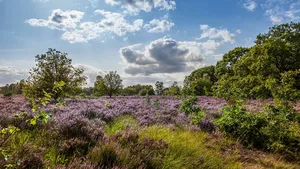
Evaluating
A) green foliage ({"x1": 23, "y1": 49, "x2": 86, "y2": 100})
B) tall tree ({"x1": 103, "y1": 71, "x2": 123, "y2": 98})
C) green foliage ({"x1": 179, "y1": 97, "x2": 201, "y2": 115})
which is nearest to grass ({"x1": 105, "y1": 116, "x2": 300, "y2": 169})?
green foliage ({"x1": 179, "y1": 97, "x2": 201, "y2": 115})

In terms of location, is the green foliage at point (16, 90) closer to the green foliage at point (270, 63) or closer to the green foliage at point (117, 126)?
the green foliage at point (117, 126)

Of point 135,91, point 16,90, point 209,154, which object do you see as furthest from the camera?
point 135,91

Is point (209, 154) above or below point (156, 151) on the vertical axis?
below

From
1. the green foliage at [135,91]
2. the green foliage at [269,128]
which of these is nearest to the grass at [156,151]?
the green foliage at [269,128]

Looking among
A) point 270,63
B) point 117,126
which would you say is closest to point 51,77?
point 117,126

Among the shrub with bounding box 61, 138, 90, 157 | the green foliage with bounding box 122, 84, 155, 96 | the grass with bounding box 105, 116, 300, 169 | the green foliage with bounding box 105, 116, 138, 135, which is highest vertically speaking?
the green foliage with bounding box 122, 84, 155, 96

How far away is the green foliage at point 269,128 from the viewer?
18.8 feet

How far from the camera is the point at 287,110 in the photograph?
6.64 metres

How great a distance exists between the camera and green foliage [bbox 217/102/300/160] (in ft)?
18.8

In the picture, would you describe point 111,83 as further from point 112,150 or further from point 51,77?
point 112,150

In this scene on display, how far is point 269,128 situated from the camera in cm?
602

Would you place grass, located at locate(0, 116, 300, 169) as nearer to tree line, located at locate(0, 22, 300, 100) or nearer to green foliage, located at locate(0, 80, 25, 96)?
tree line, located at locate(0, 22, 300, 100)

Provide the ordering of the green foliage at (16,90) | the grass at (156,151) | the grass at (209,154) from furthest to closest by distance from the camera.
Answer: the green foliage at (16,90)
the grass at (209,154)
the grass at (156,151)

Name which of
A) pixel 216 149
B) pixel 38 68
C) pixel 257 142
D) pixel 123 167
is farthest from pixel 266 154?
pixel 38 68
